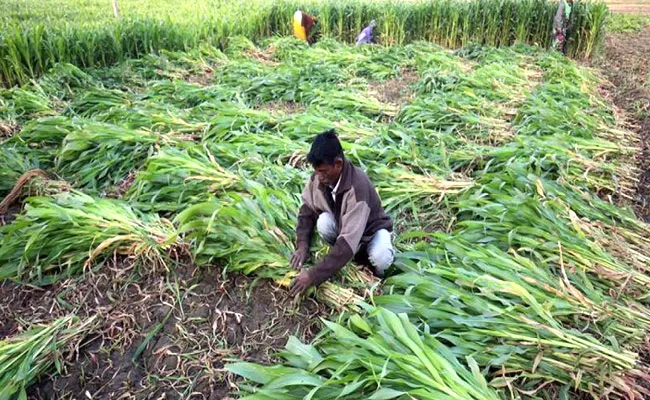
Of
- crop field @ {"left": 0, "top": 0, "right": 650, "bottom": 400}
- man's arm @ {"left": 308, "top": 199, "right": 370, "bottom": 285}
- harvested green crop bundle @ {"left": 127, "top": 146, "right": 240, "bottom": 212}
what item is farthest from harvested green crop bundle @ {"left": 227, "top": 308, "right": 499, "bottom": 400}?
harvested green crop bundle @ {"left": 127, "top": 146, "right": 240, "bottom": 212}

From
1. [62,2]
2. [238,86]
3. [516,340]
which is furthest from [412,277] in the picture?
[62,2]

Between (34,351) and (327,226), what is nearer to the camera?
(34,351)

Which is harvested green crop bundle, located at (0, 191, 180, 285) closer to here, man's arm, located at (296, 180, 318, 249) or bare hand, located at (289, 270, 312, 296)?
man's arm, located at (296, 180, 318, 249)

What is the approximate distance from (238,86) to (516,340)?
4.61m

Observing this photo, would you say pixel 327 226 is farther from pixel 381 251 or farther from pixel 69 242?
pixel 69 242

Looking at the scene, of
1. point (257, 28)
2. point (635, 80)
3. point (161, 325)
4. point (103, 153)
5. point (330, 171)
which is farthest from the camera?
point (257, 28)

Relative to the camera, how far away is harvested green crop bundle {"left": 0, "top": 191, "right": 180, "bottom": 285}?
2.48 m

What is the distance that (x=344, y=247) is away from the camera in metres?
2.09

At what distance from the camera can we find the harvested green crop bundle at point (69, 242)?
2479mm

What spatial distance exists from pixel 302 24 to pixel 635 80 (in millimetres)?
5320

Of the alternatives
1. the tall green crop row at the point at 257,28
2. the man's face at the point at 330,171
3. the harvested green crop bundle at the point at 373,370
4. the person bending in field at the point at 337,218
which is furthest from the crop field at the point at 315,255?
the tall green crop row at the point at 257,28

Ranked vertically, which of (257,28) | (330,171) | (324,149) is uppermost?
(324,149)

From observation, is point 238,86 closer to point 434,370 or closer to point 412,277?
point 412,277

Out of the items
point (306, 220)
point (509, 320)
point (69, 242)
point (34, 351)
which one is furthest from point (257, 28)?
point (509, 320)
